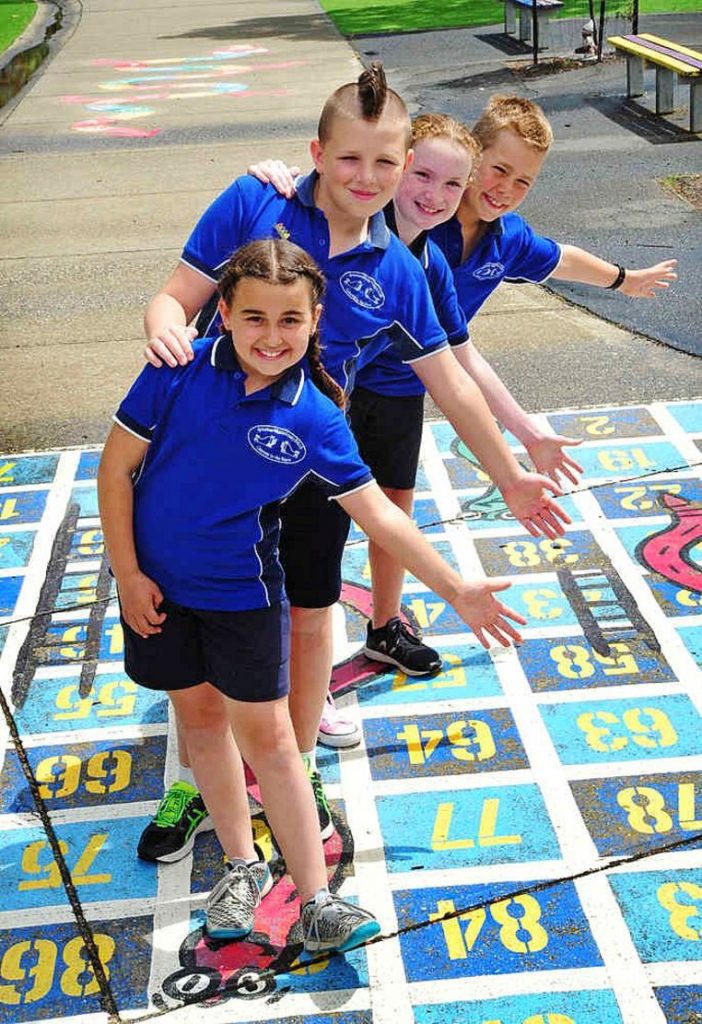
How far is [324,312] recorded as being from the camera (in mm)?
3322

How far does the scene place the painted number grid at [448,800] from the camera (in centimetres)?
317

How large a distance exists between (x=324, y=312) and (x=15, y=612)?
2187mm

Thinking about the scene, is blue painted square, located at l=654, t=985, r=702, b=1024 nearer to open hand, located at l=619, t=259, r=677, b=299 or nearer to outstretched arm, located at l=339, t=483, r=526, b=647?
outstretched arm, located at l=339, t=483, r=526, b=647

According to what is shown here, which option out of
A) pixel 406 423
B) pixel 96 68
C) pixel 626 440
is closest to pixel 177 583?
pixel 406 423

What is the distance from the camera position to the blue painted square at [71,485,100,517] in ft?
18.4

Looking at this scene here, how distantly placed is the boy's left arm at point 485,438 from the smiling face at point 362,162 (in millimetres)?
468

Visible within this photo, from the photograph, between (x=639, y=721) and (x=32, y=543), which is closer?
(x=639, y=721)

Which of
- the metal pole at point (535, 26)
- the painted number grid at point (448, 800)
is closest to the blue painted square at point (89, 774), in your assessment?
the painted number grid at point (448, 800)

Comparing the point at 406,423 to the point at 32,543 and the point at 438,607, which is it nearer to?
the point at 438,607

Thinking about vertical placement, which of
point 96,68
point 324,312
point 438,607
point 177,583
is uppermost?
point 324,312

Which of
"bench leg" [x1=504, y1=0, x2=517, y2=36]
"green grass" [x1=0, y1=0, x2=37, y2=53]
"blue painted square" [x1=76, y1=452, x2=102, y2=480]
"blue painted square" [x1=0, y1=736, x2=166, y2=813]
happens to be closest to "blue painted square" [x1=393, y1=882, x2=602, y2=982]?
"blue painted square" [x1=0, y1=736, x2=166, y2=813]

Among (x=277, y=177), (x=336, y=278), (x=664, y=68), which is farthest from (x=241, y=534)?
(x=664, y=68)

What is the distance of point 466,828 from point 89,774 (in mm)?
1182

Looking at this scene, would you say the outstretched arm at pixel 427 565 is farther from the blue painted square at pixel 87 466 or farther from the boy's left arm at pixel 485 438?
the blue painted square at pixel 87 466
